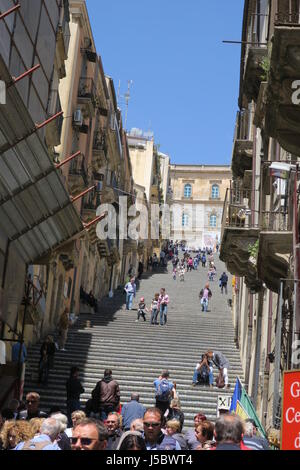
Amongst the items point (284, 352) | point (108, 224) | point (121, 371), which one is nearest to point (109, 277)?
point (108, 224)

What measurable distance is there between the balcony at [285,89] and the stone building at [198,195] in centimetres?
8855

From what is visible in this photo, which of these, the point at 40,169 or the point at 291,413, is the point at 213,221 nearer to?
the point at 40,169

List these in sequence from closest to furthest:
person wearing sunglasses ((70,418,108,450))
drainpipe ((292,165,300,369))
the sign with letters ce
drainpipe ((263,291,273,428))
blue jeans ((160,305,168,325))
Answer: person wearing sunglasses ((70,418,108,450)), the sign with letters ce, drainpipe ((292,165,300,369)), drainpipe ((263,291,273,428)), blue jeans ((160,305,168,325))

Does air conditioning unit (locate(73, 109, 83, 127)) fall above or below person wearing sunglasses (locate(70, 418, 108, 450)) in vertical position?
above

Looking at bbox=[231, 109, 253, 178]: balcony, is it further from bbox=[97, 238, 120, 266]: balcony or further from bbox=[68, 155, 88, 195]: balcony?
bbox=[97, 238, 120, 266]: balcony

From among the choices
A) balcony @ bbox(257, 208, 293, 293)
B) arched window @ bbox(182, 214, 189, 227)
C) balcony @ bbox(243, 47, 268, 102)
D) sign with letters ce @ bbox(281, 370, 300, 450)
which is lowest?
sign with letters ce @ bbox(281, 370, 300, 450)

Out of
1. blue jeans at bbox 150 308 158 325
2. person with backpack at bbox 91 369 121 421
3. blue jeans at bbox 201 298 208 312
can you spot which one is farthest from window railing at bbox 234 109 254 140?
person with backpack at bbox 91 369 121 421

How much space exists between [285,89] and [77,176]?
1948 cm

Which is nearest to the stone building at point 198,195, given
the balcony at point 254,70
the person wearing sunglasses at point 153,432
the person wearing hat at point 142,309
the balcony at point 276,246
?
the person wearing hat at point 142,309

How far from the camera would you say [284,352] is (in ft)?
48.8

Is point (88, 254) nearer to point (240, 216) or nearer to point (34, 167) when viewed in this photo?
point (240, 216)

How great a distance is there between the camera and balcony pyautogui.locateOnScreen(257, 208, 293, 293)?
1394cm

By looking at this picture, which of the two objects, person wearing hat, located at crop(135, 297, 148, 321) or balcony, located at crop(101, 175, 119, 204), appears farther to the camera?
balcony, located at crop(101, 175, 119, 204)

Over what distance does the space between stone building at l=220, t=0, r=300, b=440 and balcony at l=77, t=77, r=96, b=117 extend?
5957 millimetres
